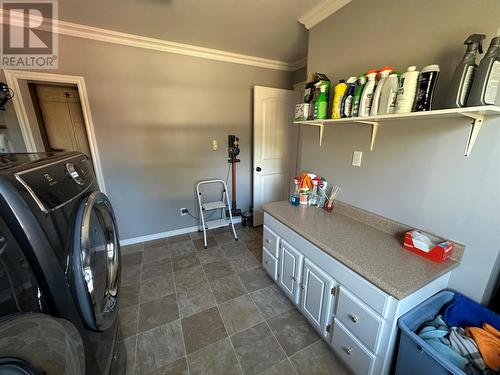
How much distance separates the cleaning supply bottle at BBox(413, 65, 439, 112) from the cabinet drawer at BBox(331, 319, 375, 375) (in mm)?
1267

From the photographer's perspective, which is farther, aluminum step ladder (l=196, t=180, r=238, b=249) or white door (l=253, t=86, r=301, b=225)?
white door (l=253, t=86, r=301, b=225)

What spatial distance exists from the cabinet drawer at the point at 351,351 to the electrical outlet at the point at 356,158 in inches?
42.6

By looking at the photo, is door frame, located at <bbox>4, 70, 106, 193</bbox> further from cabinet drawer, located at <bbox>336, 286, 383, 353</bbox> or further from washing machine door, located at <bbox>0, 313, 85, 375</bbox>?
cabinet drawer, located at <bbox>336, 286, 383, 353</bbox>

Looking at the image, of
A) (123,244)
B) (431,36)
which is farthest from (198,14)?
(123,244)

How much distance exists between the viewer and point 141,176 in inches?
98.7

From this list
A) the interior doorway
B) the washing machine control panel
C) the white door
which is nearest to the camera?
the washing machine control panel

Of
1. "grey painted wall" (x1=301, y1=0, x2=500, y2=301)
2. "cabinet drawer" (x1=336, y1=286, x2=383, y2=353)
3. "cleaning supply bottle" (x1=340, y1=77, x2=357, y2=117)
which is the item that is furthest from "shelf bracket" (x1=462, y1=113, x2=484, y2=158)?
"cabinet drawer" (x1=336, y1=286, x2=383, y2=353)

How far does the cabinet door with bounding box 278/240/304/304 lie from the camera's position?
5.01 ft

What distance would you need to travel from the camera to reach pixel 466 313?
105cm

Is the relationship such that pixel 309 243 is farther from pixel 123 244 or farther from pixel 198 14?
pixel 123 244

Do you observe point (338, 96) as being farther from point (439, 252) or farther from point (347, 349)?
point (347, 349)

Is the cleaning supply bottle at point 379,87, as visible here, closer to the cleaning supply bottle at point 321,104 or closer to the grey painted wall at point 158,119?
the cleaning supply bottle at point 321,104

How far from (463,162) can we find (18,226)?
173 centimetres

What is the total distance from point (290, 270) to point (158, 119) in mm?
2200
